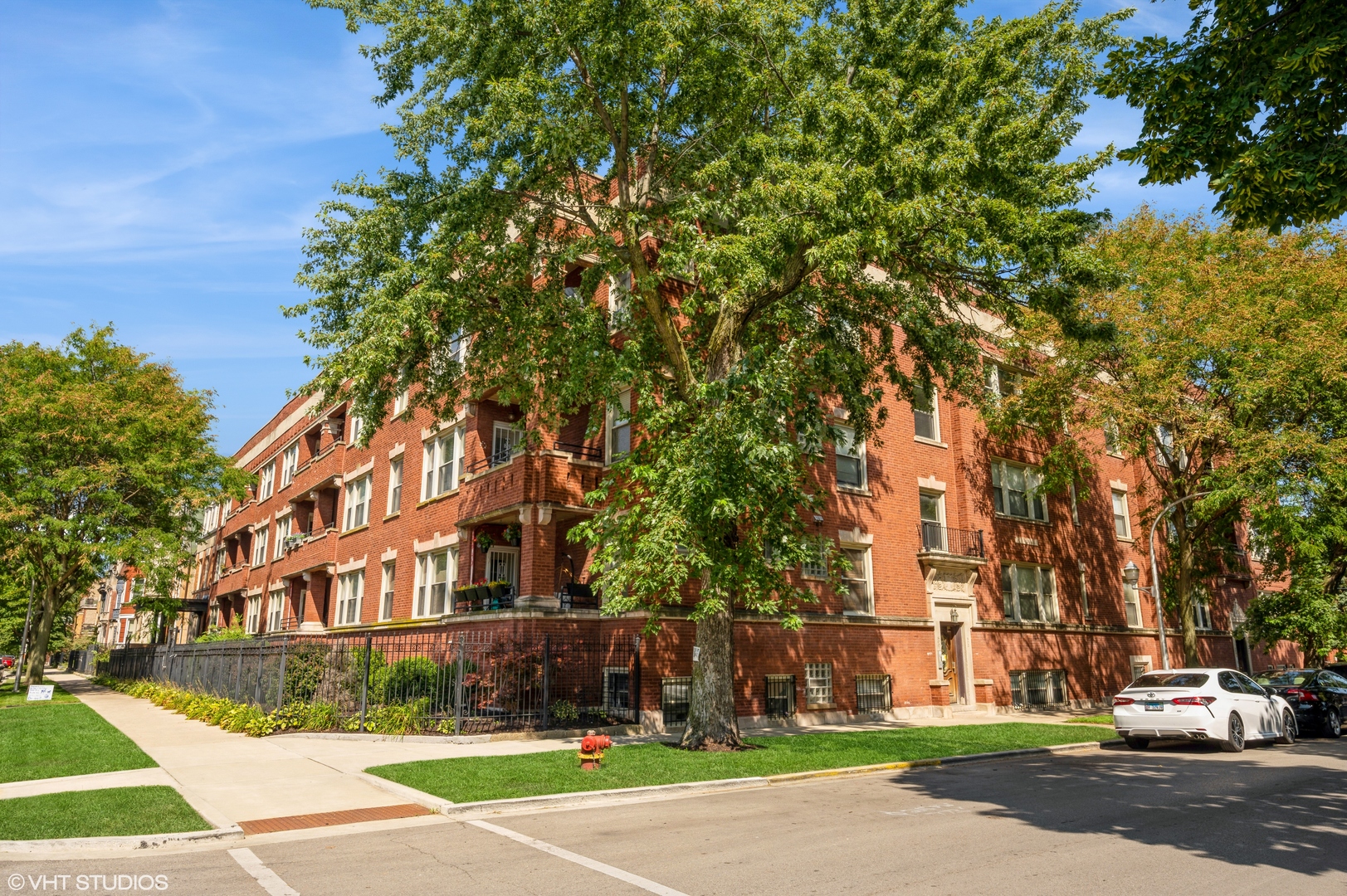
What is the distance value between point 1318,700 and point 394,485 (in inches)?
1079

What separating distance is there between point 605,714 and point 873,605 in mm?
8632

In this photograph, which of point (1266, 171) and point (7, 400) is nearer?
point (1266, 171)

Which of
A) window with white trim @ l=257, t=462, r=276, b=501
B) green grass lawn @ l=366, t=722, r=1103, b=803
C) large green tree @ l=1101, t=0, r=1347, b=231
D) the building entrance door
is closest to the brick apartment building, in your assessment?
the building entrance door

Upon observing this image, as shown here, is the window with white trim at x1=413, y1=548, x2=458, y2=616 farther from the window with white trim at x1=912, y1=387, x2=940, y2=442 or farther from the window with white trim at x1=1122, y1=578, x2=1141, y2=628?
the window with white trim at x1=1122, y1=578, x2=1141, y2=628

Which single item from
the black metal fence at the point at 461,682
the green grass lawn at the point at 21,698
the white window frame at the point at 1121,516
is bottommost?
the green grass lawn at the point at 21,698

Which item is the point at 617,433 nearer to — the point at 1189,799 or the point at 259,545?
A: the point at 1189,799

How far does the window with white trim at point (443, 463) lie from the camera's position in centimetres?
2520

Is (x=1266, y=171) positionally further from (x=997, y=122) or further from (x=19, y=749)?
(x=19, y=749)

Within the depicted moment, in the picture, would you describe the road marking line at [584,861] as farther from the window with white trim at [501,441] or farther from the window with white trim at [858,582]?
the window with white trim at [858,582]

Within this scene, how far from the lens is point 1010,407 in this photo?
26359 millimetres

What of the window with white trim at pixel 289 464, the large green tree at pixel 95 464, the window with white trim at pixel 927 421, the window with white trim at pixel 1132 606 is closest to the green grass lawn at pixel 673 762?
the window with white trim at pixel 927 421

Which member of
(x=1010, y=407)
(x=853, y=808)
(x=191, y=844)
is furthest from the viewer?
(x=1010, y=407)

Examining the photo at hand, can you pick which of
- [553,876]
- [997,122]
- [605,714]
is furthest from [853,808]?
[997,122]

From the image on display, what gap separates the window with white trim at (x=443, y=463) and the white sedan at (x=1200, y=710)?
695 inches
